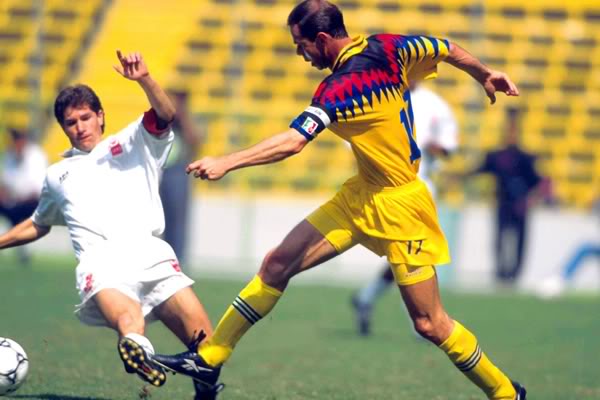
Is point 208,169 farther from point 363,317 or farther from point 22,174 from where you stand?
point 22,174

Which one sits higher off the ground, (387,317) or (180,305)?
(180,305)

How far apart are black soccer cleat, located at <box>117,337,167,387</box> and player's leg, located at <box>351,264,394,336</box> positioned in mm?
5115

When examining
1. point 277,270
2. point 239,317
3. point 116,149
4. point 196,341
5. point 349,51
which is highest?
point 349,51

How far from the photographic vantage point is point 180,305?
6859 millimetres

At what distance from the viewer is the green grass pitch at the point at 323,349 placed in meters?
7.99

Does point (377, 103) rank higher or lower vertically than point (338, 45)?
lower

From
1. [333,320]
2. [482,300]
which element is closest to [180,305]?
[333,320]

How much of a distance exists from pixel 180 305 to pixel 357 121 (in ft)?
4.76

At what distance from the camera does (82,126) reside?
7035 millimetres

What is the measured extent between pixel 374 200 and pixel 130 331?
5.13 feet

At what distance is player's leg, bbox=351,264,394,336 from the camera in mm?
11289

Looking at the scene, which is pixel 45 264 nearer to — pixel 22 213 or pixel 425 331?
pixel 22 213

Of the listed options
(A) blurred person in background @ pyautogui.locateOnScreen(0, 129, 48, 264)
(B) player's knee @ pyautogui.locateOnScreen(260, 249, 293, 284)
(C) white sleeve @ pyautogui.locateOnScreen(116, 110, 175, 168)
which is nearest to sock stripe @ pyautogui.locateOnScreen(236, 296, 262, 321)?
(B) player's knee @ pyautogui.locateOnScreen(260, 249, 293, 284)

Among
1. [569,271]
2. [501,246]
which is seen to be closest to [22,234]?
[569,271]
